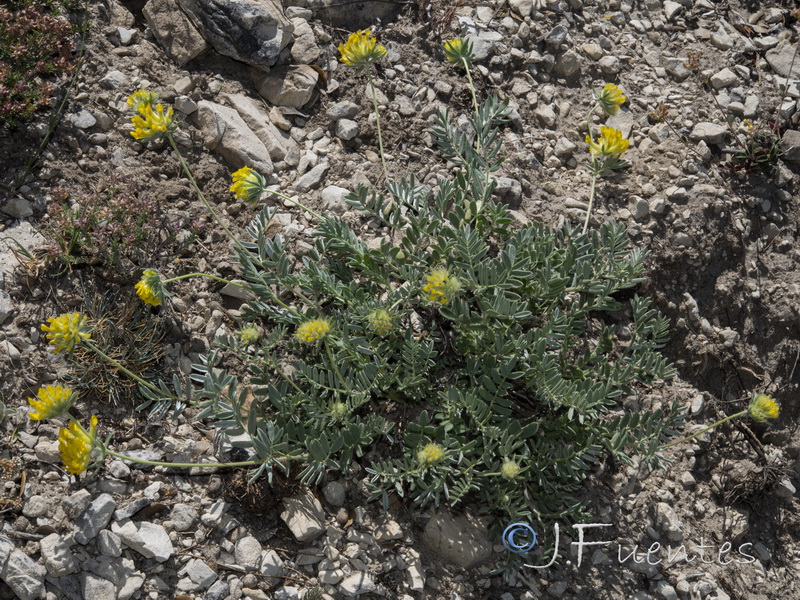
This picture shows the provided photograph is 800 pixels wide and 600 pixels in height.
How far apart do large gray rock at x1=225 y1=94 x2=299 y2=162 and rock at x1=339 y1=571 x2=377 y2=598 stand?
2.40 m

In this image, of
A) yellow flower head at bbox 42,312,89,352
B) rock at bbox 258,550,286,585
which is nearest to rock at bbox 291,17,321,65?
yellow flower head at bbox 42,312,89,352

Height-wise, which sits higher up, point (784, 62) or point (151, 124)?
point (151, 124)

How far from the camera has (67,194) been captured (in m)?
4.00

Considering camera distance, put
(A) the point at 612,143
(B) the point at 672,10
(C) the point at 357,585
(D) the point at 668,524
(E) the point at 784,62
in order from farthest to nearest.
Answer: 1. (B) the point at 672,10
2. (E) the point at 784,62
3. (A) the point at 612,143
4. (D) the point at 668,524
5. (C) the point at 357,585

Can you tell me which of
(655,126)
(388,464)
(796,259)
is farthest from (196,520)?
(796,259)

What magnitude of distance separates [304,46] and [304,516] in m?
2.89

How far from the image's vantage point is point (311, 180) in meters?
4.43

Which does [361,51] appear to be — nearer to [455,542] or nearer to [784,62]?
[455,542]

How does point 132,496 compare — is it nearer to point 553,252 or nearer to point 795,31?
point 553,252

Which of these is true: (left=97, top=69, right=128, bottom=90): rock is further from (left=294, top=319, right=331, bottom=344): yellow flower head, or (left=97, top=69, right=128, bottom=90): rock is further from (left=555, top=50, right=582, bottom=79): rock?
(left=555, top=50, right=582, bottom=79): rock

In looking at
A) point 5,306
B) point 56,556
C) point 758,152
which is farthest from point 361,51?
point 56,556

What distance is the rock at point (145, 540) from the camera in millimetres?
3248

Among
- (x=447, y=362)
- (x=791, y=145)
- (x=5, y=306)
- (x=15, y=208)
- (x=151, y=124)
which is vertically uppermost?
(x=151, y=124)

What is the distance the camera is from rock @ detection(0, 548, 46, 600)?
10.0 feet
